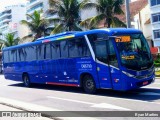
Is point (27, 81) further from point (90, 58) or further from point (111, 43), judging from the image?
point (111, 43)

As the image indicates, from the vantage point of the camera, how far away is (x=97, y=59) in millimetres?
13156

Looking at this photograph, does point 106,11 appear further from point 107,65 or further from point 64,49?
point 107,65

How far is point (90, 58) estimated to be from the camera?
1355cm

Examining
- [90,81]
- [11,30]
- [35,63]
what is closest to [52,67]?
[35,63]

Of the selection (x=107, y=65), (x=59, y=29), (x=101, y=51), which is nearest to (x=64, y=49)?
(x=101, y=51)

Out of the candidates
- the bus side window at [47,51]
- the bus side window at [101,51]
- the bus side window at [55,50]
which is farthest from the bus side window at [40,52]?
the bus side window at [101,51]

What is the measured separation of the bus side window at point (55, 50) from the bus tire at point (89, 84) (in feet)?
8.75

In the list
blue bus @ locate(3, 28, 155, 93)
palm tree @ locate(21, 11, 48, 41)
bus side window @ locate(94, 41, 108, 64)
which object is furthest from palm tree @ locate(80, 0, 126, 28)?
bus side window @ locate(94, 41, 108, 64)

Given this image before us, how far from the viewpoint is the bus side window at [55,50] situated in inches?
640

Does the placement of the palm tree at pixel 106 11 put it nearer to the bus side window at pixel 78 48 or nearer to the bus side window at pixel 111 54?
the bus side window at pixel 78 48

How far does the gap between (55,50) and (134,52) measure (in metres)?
5.47

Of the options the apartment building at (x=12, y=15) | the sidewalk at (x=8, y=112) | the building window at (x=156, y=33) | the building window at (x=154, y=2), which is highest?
the apartment building at (x=12, y=15)

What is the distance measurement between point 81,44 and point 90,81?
178cm

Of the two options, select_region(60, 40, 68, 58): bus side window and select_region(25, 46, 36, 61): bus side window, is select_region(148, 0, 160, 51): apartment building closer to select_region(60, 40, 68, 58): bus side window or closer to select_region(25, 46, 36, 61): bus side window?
select_region(25, 46, 36, 61): bus side window
